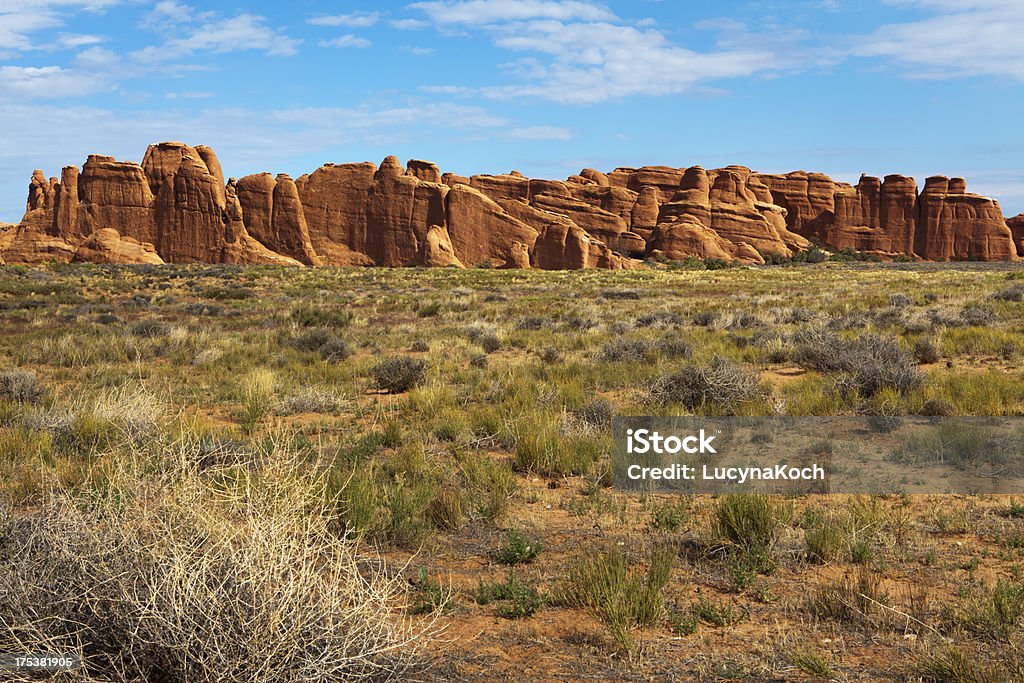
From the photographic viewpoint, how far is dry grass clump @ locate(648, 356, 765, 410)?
8.98 meters

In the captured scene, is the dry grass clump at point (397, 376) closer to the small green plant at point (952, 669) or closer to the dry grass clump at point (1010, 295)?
the small green plant at point (952, 669)

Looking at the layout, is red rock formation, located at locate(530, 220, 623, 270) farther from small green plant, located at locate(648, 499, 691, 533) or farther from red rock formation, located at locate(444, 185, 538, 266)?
small green plant, located at locate(648, 499, 691, 533)

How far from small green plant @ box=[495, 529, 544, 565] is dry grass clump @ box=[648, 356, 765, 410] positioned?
4532 mm

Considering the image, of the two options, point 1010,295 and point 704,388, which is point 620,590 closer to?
point 704,388

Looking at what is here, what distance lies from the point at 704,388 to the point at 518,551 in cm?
503

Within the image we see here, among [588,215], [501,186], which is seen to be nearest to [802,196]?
[588,215]

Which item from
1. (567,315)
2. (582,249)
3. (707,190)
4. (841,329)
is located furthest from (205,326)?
(707,190)

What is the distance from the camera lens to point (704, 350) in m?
13.3

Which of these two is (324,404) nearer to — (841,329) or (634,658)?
(634,658)

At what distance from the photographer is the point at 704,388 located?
356 inches

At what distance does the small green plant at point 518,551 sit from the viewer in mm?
4699

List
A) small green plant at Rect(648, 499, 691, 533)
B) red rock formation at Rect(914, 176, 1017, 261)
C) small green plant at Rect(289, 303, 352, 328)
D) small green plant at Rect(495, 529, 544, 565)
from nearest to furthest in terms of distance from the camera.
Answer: small green plant at Rect(495, 529, 544, 565) < small green plant at Rect(648, 499, 691, 533) < small green plant at Rect(289, 303, 352, 328) < red rock formation at Rect(914, 176, 1017, 261)

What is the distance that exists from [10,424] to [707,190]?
104183 mm

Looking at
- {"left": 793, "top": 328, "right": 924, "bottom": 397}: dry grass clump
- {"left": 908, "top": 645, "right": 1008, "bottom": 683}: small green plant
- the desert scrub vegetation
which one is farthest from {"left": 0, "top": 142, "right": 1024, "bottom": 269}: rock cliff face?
{"left": 908, "top": 645, "right": 1008, "bottom": 683}: small green plant
